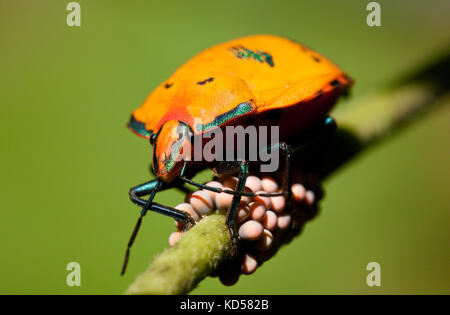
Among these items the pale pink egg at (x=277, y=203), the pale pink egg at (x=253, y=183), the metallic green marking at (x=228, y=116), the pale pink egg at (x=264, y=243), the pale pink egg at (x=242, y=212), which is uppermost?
the metallic green marking at (x=228, y=116)

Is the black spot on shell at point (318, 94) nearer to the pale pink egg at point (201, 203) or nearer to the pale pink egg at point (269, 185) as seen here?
the pale pink egg at point (269, 185)

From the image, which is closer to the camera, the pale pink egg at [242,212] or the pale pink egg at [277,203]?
the pale pink egg at [242,212]

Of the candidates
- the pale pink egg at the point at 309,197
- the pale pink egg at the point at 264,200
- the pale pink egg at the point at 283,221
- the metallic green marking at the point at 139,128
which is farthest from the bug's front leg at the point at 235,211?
the metallic green marking at the point at 139,128

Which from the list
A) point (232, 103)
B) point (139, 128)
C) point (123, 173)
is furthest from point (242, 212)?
point (123, 173)

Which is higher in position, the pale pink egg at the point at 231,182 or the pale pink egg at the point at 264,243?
the pale pink egg at the point at 231,182

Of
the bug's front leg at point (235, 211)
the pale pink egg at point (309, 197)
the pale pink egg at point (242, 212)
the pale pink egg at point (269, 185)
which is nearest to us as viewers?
the bug's front leg at point (235, 211)

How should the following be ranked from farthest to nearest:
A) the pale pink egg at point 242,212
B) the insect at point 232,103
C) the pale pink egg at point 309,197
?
the pale pink egg at point 309,197 → the insect at point 232,103 → the pale pink egg at point 242,212
